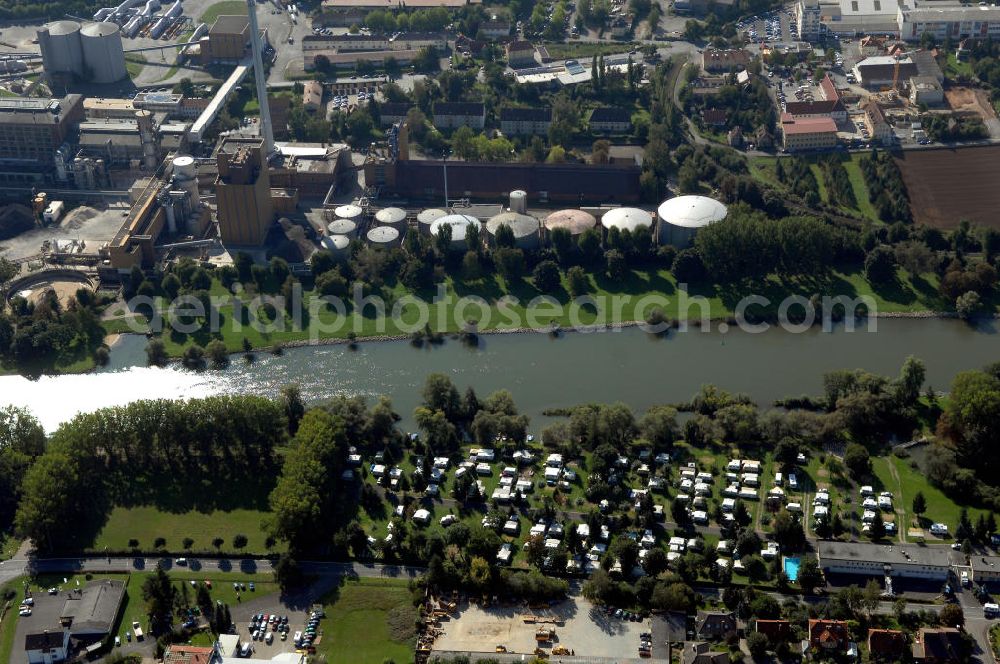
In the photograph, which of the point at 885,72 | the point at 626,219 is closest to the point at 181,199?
the point at 626,219

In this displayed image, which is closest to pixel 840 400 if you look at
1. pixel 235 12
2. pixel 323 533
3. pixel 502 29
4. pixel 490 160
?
pixel 323 533

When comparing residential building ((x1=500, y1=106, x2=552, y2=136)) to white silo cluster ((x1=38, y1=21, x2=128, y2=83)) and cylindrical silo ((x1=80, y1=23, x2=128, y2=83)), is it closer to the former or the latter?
cylindrical silo ((x1=80, y1=23, x2=128, y2=83))

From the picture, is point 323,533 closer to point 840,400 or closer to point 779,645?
point 779,645

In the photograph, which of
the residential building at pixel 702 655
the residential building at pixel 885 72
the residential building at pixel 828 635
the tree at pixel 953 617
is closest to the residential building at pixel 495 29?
the residential building at pixel 885 72

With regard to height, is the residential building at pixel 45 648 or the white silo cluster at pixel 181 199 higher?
the white silo cluster at pixel 181 199

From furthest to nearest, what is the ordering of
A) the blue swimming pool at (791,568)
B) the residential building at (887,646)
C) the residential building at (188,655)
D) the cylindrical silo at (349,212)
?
the cylindrical silo at (349,212) < the blue swimming pool at (791,568) < the residential building at (188,655) < the residential building at (887,646)

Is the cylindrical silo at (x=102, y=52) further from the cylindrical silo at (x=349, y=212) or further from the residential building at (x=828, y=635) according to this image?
the residential building at (x=828, y=635)

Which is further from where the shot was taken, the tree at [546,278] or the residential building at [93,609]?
the tree at [546,278]

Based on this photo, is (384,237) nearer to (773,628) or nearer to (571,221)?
(571,221)
